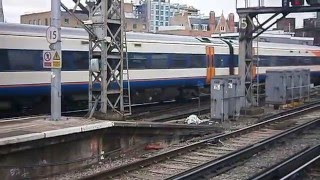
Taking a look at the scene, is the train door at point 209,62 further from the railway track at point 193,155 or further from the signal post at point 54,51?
the signal post at point 54,51

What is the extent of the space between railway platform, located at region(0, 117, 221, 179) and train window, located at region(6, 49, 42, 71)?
12.8ft

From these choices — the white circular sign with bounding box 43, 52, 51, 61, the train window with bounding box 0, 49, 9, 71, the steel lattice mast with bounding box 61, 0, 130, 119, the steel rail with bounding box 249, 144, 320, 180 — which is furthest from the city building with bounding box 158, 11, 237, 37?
the white circular sign with bounding box 43, 52, 51, 61

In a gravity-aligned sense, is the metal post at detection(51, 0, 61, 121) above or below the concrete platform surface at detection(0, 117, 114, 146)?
above

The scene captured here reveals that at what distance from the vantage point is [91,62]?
1312 centimetres

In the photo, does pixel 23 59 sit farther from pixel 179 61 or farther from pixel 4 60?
pixel 179 61

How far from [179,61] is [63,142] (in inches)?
544

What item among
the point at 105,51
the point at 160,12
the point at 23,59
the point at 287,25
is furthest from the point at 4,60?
the point at 160,12

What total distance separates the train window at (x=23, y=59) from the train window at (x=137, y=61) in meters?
4.82

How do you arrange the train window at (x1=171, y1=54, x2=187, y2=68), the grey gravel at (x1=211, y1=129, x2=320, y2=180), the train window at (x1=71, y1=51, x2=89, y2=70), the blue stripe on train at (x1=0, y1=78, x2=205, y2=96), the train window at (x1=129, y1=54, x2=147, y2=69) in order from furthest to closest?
the train window at (x1=171, y1=54, x2=187, y2=68)
the train window at (x1=129, y1=54, x2=147, y2=69)
the train window at (x1=71, y1=51, x2=89, y2=70)
the blue stripe on train at (x1=0, y1=78, x2=205, y2=96)
the grey gravel at (x1=211, y1=129, x2=320, y2=180)

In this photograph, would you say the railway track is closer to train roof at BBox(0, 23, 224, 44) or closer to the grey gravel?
the grey gravel

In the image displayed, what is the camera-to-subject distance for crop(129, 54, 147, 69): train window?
66.4ft

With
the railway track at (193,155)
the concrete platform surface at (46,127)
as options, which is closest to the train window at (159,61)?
the railway track at (193,155)

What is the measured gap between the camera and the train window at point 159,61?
21658 mm

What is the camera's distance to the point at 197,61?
973 inches
